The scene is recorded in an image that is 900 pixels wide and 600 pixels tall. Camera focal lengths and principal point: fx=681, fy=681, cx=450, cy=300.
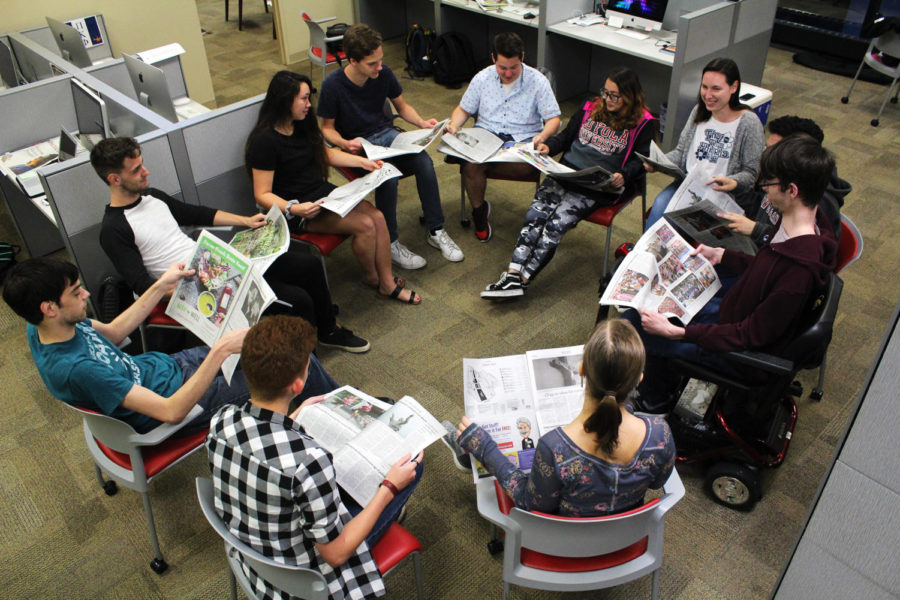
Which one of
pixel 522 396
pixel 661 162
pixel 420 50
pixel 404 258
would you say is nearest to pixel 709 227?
pixel 661 162

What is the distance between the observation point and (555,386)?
2229 millimetres

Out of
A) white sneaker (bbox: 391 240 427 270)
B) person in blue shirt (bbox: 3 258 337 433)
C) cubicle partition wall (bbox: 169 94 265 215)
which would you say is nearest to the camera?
person in blue shirt (bbox: 3 258 337 433)

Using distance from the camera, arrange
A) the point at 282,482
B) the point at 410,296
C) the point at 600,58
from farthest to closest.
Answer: the point at 600,58, the point at 410,296, the point at 282,482

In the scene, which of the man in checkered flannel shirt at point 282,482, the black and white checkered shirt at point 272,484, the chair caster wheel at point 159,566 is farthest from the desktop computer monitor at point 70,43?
the black and white checkered shirt at point 272,484

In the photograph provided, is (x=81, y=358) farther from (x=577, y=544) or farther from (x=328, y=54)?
(x=328, y=54)

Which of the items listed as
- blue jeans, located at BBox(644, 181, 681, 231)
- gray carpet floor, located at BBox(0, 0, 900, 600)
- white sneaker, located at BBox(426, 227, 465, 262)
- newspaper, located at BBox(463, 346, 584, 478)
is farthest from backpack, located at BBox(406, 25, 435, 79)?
newspaper, located at BBox(463, 346, 584, 478)

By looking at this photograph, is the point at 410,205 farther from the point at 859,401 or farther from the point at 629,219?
the point at 859,401

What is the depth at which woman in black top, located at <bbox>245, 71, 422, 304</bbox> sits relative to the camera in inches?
118

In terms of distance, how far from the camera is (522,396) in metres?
2.20

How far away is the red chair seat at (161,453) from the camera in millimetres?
2107

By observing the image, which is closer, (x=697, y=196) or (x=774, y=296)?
(x=774, y=296)

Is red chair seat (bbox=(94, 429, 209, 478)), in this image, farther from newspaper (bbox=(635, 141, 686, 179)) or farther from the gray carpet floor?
newspaper (bbox=(635, 141, 686, 179))

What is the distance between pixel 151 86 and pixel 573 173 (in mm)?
2196

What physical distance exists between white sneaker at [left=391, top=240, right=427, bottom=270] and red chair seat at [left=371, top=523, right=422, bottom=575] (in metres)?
1.96
